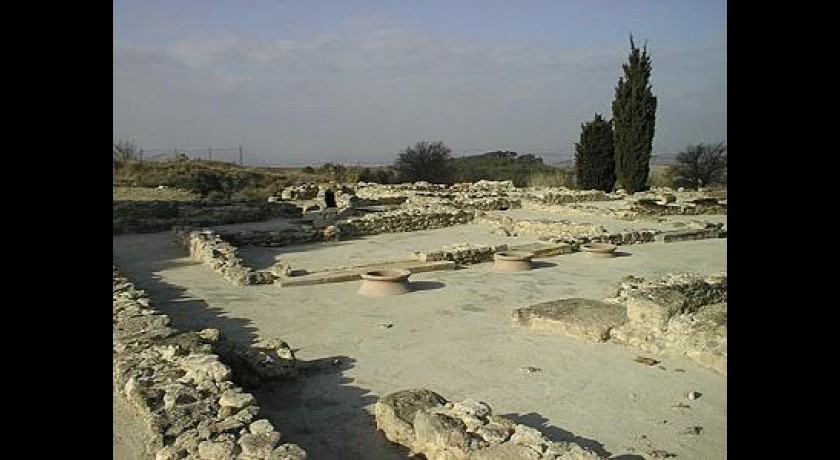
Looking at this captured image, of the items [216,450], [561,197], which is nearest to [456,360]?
[216,450]

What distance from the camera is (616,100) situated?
105 feet

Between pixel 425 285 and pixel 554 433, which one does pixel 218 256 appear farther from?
pixel 554 433

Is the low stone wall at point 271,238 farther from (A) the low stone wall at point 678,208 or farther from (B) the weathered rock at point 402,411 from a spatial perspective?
(A) the low stone wall at point 678,208

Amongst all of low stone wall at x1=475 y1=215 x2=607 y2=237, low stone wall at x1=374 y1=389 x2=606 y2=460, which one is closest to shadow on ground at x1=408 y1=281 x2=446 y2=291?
low stone wall at x1=374 y1=389 x2=606 y2=460

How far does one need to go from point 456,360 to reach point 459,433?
7.61 ft

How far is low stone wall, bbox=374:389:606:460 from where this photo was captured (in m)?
3.50

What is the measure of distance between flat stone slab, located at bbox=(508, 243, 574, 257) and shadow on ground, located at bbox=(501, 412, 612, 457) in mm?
7688

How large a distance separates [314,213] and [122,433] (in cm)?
1757

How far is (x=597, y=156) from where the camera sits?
32.2 meters

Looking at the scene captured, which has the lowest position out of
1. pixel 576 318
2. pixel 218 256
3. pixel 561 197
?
pixel 576 318

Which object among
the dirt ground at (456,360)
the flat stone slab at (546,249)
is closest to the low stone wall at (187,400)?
the dirt ground at (456,360)
